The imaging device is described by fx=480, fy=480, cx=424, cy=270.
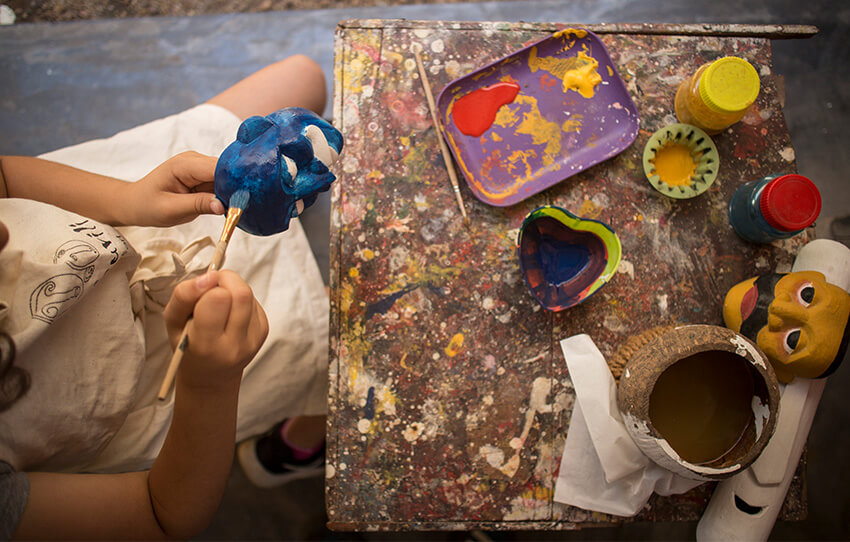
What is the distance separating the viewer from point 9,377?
632 millimetres

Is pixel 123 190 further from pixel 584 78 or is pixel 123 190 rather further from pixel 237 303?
pixel 584 78

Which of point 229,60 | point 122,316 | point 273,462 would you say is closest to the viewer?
point 122,316

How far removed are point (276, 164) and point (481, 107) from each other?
0.40m

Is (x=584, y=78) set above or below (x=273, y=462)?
above

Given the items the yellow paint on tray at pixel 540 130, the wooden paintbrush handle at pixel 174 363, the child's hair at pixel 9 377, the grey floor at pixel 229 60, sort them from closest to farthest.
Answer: the wooden paintbrush handle at pixel 174 363
the child's hair at pixel 9 377
the yellow paint on tray at pixel 540 130
the grey floor at pixel 229 60

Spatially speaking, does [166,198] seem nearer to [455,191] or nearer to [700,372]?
[455,191]

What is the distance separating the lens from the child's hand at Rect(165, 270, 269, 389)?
1.87 feet

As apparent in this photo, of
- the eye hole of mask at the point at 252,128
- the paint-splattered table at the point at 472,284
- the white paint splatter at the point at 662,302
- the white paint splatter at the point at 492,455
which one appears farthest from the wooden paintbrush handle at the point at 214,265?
the white paint splatter at the point at 662,302

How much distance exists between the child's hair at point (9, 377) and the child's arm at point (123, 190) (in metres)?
0.23

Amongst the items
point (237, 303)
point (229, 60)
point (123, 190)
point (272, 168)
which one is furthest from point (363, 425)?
point (229, 60)

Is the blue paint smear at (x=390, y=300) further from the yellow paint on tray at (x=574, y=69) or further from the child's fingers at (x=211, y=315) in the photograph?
the yellow paint on tray at (x=574, y=69)

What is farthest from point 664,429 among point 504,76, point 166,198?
point 166,198

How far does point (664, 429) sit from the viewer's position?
728 millimetres

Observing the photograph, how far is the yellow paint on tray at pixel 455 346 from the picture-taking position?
31.7 inches
